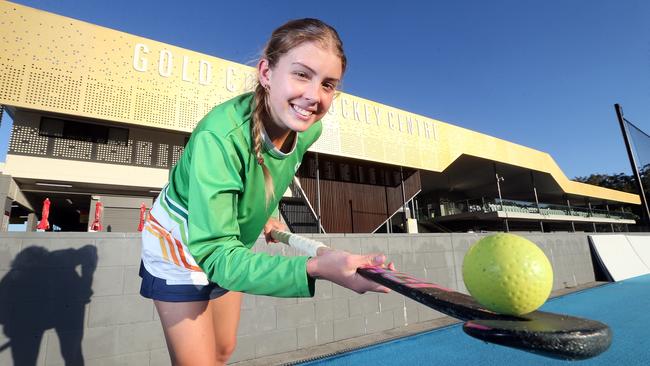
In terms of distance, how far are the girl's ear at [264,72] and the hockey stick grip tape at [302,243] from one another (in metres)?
0.68

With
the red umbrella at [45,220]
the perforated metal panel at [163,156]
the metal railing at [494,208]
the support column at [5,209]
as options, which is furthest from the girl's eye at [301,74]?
the metal railing at [494,208]

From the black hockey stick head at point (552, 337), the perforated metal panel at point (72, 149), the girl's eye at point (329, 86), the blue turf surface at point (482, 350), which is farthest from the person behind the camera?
the perforated metal panel at point (72, 149)

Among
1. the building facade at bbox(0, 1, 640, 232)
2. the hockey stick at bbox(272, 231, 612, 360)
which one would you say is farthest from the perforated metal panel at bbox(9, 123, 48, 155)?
the hockey stick at bbox(272, 231, 612, 360)

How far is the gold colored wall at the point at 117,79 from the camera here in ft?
27.0

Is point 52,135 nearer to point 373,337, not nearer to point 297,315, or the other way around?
point 297,315

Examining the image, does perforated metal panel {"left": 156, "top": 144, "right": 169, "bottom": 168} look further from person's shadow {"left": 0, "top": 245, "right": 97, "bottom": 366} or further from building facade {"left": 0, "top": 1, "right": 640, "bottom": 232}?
person's shadow {"left": 0, "top": 245, "right": 97, "bottom": 366}

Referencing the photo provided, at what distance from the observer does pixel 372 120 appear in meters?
14.0

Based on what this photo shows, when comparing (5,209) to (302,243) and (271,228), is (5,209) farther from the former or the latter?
(302,243)

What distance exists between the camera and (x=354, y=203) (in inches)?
551

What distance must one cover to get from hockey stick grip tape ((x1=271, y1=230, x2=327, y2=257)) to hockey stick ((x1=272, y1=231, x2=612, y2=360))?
0.37 m

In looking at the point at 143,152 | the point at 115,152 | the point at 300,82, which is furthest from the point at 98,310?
the point at 143,152

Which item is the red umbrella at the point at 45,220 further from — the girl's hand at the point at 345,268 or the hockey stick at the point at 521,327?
the hockey stick at the point at 521,327

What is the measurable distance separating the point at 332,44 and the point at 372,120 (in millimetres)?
12971

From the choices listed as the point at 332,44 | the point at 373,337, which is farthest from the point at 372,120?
the point at 332,44
